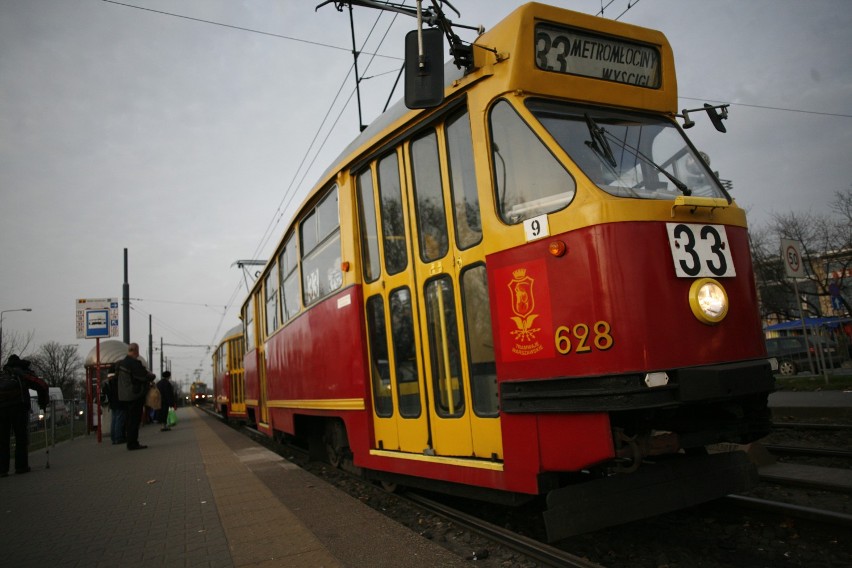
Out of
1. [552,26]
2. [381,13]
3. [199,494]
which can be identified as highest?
[381,13]

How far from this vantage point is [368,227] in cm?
517

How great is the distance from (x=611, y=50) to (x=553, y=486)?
2941 mm

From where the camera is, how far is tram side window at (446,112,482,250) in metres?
3.98

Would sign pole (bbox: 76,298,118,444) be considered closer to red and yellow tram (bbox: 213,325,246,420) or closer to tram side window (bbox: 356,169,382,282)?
red and yellow tram (bbox: 213,325,246,420)

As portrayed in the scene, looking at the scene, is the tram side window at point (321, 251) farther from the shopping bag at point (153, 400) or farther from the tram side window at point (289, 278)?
the shopping bag at point (153, 400)

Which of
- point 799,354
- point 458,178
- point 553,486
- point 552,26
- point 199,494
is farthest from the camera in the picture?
point 799,354

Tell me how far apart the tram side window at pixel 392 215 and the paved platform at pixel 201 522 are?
77.7 inches

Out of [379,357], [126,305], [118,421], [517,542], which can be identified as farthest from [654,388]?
[126,305]

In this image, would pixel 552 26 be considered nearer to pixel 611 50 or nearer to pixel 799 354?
pixel 611 50

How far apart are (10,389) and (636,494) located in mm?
8301

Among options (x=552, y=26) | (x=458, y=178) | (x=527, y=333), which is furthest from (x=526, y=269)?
(x=552, y=26)

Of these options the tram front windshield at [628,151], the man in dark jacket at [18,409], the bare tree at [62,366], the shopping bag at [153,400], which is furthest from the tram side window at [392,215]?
the bare tree at [62,366]

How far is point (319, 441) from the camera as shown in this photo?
7656 mm

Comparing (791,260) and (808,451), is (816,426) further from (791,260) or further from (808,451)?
(791,260)
